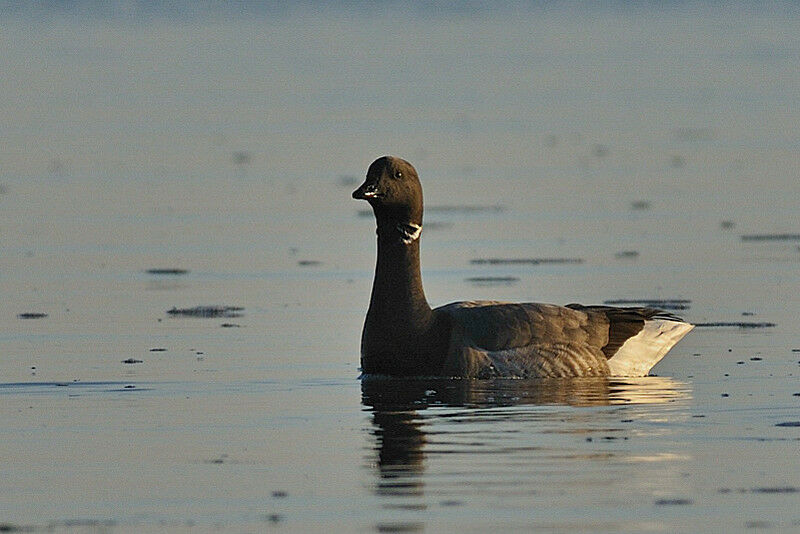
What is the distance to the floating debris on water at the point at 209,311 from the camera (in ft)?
56.3

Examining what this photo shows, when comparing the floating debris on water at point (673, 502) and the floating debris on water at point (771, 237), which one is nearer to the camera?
the floating debris on water at point (673, 502)

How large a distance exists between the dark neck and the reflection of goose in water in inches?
19.5

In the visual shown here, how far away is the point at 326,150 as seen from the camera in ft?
96.9

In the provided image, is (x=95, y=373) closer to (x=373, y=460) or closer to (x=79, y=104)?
(x=373, y=460)

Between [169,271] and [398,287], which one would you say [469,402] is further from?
[169,271]

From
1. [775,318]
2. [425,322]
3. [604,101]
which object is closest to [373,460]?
[425,322]

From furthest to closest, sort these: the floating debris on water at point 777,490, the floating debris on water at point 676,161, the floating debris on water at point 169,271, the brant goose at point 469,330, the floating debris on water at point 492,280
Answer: the floating debris on water at point 676,161 → the floating debris on water at point 169,271 → the floating debris on water at point 492,280 → the brant goose at point 469,330 → the floating debris on water at point 777,490

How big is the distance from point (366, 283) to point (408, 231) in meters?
4.08

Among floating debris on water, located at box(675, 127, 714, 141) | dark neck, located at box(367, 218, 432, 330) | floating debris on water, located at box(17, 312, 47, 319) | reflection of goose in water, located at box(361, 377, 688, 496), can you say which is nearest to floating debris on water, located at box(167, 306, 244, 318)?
floating debris on water, located at box(17, 312, 47, 319)

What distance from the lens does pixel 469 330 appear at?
47.2 ft

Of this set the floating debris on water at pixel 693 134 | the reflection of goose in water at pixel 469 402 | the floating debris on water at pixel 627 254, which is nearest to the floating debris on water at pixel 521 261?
the floating debris on water at pixel 627 254

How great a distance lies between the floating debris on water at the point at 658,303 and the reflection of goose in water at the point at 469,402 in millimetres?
2894

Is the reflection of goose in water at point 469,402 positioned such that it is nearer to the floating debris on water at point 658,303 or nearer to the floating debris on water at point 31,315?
the floating debris on water at point 658,303

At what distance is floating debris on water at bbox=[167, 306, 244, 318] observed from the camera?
1717cm
